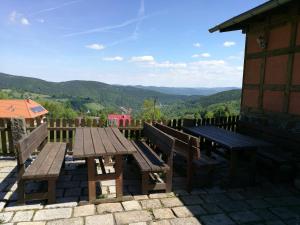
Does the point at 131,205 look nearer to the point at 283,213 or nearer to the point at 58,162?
the point at 58,162

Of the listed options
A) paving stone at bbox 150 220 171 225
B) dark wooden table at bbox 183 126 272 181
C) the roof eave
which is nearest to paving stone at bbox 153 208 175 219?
paving stone at bbox 150 220 171 225

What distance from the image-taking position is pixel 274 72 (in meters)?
6.22

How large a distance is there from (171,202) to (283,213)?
175 centimetres

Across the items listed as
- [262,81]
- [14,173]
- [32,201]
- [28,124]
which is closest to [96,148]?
[32,201]

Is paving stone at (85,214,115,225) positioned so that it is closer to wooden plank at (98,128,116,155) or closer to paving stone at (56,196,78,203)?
paving stone at (56,196,78,203)

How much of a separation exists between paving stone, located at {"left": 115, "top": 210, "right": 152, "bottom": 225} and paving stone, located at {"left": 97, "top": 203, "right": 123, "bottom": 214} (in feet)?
0.44

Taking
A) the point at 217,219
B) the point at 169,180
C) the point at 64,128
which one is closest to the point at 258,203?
the point at 217,219

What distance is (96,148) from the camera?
13.5 feet

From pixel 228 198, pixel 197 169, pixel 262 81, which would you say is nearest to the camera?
pixel 228 198

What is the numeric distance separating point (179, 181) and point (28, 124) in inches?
172

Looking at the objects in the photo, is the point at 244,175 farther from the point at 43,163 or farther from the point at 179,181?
the point at 43,163

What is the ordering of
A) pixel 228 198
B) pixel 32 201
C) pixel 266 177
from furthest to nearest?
pixel 266 177 → pixel 228 198 → pixel 32 201

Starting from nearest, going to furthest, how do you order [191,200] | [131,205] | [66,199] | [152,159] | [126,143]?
Result: [131,205]
[66,199]
[191,200]
[126,143]
[152,159]

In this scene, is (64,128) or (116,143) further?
(64,128)
